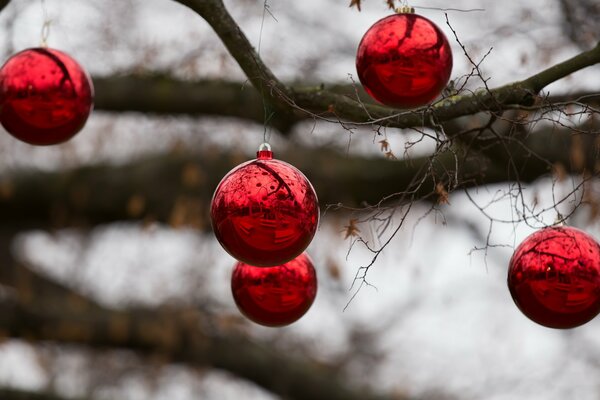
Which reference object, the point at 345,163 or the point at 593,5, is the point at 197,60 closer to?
the point at 345,163

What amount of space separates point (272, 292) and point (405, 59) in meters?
0.91

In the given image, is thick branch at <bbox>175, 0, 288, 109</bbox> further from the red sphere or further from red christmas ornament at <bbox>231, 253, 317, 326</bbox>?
red christmas ornament at <bbox>231, 253, 317, 326</bbox>

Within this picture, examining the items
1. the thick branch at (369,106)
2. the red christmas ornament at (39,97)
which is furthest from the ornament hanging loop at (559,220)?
the red christmas ornament at (39,97)

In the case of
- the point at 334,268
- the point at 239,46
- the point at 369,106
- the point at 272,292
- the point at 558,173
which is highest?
the point at 334,268

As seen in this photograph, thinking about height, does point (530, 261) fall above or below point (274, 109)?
below

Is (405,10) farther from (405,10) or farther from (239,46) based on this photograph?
(239,46)

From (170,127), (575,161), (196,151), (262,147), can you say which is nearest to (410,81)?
(262,147)

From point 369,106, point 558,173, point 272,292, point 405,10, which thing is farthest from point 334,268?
point 405,10

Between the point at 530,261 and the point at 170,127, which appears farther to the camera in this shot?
the point at 170,127

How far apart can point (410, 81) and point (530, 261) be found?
2.04ft

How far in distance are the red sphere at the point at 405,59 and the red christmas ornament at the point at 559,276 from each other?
1.77 feet

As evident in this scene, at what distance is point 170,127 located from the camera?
8578 mm

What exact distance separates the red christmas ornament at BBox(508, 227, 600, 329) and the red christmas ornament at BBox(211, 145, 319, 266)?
661 millimetres

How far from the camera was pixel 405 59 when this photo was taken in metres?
3.22
